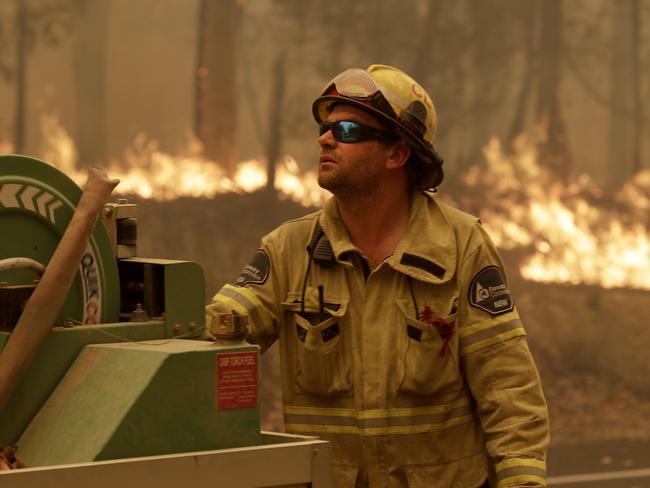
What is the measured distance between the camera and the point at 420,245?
14.7 feet

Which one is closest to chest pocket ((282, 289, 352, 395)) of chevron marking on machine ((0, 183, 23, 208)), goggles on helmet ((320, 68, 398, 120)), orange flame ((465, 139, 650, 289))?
goggles on helmet ((320, 68, 398, 120))

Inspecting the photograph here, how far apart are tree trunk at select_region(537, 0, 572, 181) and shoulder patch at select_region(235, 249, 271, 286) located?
420 inches

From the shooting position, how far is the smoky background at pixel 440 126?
40.5 ft

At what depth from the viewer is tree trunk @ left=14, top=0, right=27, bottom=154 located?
12.1 m

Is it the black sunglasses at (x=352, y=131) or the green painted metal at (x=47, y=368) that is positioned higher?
the black sunglasses at (x=352, y=131)

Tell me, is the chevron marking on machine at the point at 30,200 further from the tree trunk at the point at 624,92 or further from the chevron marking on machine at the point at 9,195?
the tree trunk at the point at 624,92

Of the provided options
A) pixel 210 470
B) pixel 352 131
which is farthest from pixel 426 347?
pixel 210 470

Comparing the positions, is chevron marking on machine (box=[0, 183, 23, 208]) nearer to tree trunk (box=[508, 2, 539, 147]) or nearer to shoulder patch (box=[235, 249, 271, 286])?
shoulder patch (box=[235, 249, 271, 286])

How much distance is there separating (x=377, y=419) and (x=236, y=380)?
1.01 m

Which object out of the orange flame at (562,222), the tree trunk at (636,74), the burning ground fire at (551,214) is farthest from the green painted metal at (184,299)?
the tree trunk at (636,74)

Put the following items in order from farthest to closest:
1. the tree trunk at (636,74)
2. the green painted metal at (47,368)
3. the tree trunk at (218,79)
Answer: the tree trunk at (636,74)
the tree trunk at (218,79)
the green painted metal at (47,368)

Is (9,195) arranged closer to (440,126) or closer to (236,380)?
(236,380)

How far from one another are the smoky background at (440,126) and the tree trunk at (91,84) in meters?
0.01

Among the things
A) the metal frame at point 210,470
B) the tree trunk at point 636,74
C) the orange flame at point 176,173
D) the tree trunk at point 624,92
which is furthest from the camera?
the tree trunk at point 636,74
